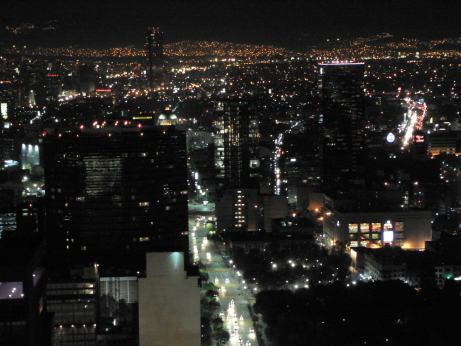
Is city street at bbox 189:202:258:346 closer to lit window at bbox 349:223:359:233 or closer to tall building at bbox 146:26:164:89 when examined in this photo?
lit window at bbox 349:223:359:233

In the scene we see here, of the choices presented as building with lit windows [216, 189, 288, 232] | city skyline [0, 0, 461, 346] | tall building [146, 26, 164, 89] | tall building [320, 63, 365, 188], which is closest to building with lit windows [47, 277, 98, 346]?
city skyline [0, 0, 461, 346]

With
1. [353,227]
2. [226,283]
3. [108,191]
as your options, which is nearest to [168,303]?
[226,283]

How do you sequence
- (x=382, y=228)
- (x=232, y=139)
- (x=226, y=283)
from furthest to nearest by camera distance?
(x=232, y=139) < (x=382, y=228) < (x=226, y=283)

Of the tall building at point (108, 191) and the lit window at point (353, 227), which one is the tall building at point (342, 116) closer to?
the lit window at point (353, 227)

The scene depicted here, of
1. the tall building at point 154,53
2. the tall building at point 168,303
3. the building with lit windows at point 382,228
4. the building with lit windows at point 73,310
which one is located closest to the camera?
the tall building at point 168,303

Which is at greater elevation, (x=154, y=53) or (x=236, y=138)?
(x=154, y=53)

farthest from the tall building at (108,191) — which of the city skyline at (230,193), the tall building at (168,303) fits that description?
the tall building at (168,303)

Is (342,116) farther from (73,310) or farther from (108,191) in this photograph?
(73,310)
